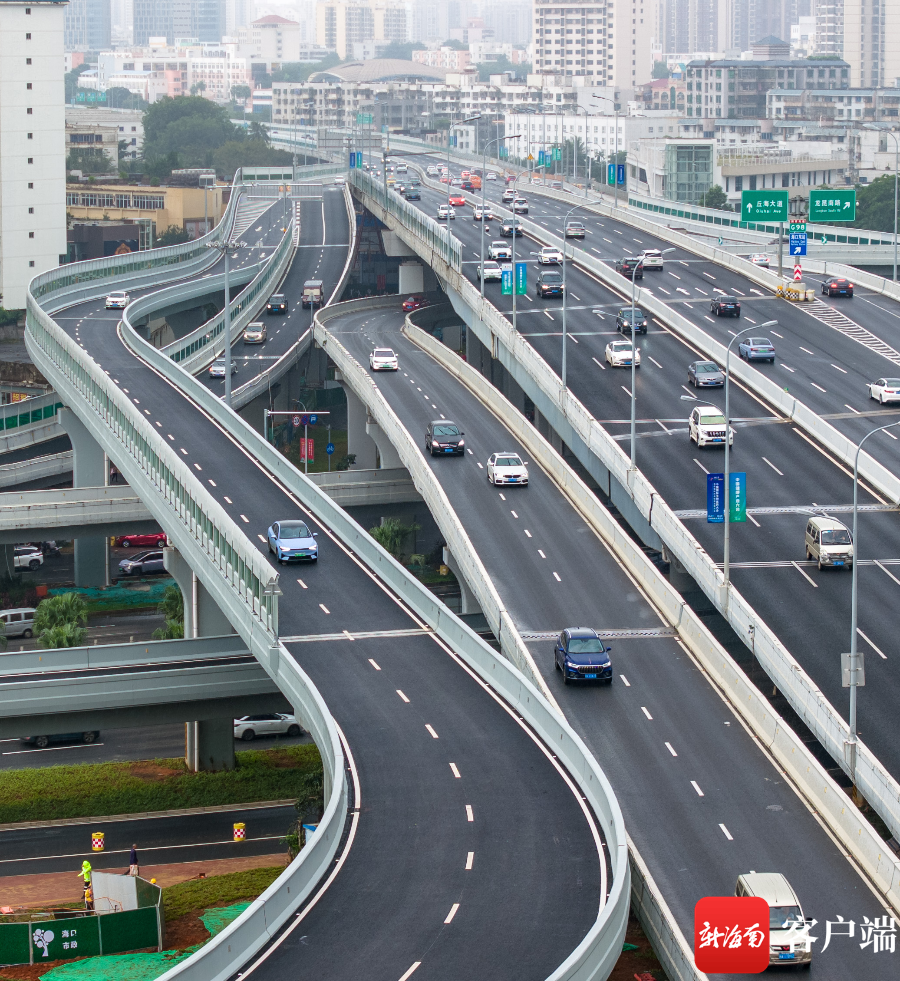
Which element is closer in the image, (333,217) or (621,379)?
(621,379)

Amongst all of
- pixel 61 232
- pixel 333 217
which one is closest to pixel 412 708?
pixel 61 232

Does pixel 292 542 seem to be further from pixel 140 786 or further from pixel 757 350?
pixel 757 350

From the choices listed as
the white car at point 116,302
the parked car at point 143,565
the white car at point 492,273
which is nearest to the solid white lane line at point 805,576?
the parked car at point 143,565

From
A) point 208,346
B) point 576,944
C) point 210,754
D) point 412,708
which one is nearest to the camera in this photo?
point 576,944

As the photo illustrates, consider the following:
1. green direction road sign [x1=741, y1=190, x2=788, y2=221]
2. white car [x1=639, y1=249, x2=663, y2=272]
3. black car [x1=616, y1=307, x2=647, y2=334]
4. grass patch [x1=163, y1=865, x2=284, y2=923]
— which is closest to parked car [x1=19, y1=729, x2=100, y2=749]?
grass patch [x1=163, y1=865, x2=284, y2=923]

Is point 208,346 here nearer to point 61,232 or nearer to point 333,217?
point 61,232

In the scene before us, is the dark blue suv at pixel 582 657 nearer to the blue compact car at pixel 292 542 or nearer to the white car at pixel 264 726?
the blue compact car at pixel 292 542

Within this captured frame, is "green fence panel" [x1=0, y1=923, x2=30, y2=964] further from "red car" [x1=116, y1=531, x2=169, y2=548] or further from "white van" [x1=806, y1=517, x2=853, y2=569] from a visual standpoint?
"red car" [x1=116, y1=531, x2=169, y2=548]
